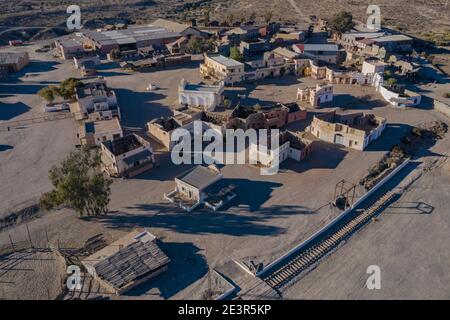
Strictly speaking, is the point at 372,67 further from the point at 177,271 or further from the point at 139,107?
the point at 177,271

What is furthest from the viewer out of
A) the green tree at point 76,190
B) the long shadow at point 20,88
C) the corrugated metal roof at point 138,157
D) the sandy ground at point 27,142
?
the long shadow at point 20,88

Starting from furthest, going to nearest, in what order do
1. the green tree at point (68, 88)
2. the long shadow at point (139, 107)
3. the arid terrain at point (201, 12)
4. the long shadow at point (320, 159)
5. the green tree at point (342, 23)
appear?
the arid terrain at point (201, 12) < the green tree at point (342, 23) < the green tree at point (68, 88) < the long shadow at point (139, 107) < the long shadow at point (320, 159)

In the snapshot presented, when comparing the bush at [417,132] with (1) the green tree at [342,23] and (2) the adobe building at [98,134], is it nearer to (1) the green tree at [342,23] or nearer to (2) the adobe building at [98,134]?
(2) the adobe building at [98,134]

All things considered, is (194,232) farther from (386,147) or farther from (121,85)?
(121,85)

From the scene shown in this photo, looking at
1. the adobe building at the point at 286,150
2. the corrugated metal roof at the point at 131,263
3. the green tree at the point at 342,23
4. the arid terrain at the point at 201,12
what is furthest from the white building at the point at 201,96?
the arid terrain at the point at 201,12

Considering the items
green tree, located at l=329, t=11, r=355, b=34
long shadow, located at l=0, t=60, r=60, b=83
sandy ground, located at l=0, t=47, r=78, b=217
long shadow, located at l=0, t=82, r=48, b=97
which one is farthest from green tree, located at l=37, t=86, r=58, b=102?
green tree, located at l=329, t=11, r=355, b=34

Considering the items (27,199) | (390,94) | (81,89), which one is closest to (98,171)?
(27,199)

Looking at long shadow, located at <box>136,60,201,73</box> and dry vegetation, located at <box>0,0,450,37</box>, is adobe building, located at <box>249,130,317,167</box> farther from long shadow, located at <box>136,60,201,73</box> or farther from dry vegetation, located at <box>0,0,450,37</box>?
dry vegetation, located at <box>0,0,450,37</box>
